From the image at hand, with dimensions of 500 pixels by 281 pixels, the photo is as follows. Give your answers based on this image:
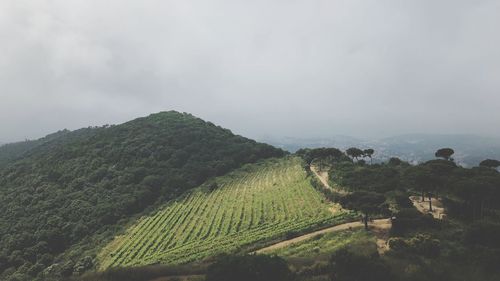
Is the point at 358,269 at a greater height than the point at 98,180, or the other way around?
the point at 358,269

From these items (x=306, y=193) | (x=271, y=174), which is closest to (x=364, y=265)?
(x=306, y=193)

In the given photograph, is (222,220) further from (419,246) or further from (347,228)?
(419,246)

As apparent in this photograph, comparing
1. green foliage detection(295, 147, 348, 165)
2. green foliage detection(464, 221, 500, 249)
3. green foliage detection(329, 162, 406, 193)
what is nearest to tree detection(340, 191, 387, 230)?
green foliage detection(329, 162, 406, 193)

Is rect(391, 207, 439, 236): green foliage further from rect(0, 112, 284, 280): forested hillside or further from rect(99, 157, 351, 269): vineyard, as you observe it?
rect(0, 112, 284, 280): forested hillside

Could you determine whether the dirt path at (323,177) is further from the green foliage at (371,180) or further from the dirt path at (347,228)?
the dirt path at (347,228)

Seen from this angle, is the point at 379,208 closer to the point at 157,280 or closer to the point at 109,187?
the point at 157,280

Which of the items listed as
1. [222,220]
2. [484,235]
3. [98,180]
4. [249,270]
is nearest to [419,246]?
[484,235]
